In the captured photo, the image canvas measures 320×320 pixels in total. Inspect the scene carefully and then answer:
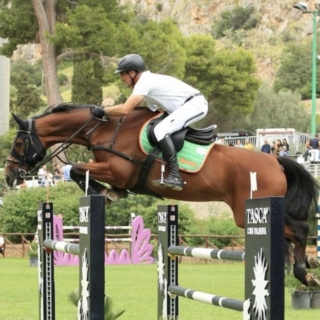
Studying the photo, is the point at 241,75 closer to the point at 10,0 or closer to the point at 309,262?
the point at 10,0

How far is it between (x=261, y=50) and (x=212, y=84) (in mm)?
43130

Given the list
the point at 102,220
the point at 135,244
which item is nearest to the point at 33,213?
the point at 135,244

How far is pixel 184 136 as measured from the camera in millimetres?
8414

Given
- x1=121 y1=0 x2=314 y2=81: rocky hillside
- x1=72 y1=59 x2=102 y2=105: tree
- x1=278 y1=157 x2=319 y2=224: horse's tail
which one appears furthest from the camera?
x1=121 y1=0 x2=314 y2=81: rocky hillside

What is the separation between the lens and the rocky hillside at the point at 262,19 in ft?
324

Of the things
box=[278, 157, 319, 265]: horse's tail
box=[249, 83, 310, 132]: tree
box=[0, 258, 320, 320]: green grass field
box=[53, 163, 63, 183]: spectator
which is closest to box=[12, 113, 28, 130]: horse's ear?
box=[0, 258, 320, 320]: green grass field

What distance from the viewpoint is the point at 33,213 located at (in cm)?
2578

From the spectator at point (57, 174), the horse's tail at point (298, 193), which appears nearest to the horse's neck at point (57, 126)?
the horse's tail at point (298, 193)

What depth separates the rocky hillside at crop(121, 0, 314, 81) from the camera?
324ft

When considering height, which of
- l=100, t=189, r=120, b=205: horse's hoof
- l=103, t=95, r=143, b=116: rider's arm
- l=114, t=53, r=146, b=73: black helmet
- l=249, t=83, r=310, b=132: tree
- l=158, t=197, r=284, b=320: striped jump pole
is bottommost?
l=158, t=197, r=284, b=320: striped jump pole

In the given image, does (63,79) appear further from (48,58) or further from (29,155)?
(29,155)

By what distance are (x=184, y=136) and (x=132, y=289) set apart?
5711 mm

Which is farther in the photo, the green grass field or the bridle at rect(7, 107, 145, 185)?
the green grass field

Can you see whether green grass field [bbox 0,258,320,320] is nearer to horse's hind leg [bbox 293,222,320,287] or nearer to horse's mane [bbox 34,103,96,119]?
horse's hind leg [bbox 293,222,320,287]
